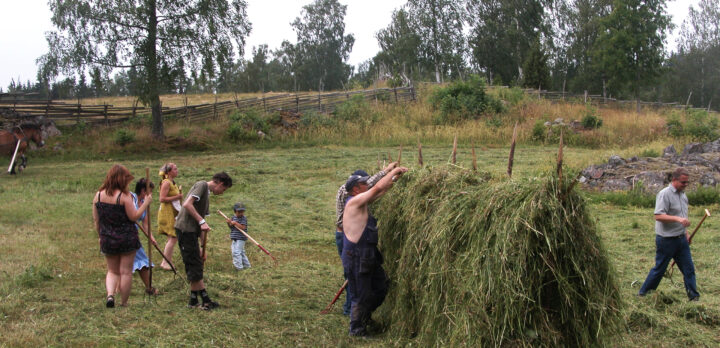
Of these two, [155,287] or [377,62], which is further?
[377,62]

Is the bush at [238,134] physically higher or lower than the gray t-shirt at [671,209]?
higher

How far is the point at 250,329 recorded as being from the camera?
234 inches

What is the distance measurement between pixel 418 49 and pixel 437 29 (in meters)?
2.02

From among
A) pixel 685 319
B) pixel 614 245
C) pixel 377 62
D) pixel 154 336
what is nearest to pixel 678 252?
pixel 685 319

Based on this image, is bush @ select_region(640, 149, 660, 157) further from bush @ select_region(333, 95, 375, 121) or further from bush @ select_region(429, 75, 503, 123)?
bush @ select_region(333, 95, 375, 121)

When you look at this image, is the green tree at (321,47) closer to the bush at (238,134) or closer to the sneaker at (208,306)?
the bush at (238,134)

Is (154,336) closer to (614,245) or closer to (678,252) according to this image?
(678,252)

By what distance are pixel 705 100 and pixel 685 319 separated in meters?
59.1

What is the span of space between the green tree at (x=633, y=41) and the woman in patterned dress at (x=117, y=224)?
36.0 meters

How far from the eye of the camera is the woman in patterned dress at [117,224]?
6.18 meters

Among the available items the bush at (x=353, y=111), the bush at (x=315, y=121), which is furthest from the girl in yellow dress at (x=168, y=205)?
the bush at (x=353, y=111)

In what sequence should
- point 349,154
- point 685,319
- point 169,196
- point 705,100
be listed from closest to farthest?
point 685,319 → point 169,196 → point 349,154 → point 705,100

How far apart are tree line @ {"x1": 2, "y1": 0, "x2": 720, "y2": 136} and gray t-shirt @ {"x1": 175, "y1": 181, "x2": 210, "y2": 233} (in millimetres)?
18451

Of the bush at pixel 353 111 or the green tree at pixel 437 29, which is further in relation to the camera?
the green tree at pixel 437 29
